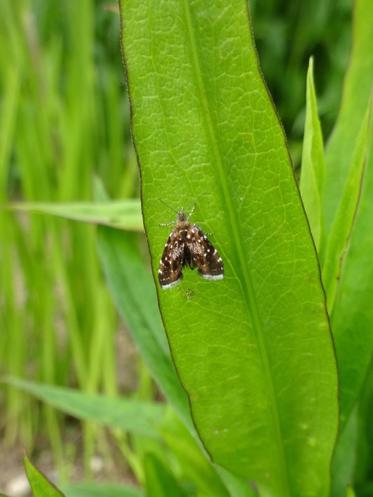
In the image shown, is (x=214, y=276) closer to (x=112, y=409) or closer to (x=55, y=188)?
(x=112, y=409)

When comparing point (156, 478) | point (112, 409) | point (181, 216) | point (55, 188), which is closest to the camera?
point (181, 216)

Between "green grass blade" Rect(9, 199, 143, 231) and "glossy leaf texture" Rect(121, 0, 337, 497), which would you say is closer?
"glossy leaf texture" Rect(121, 0, 337, 497)

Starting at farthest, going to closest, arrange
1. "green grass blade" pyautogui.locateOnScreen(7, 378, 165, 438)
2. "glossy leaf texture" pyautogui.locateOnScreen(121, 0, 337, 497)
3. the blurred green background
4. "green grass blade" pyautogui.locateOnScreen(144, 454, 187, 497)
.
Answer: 1. the blurred green background
2. "green grass blade" pyautogui.locateOnScreen(7, 378, 165, 438)
3. "green grass blade" pyautogui.locateOnScreen(144, 454, 187, 497)
4. "glossy leaf texture" pyautogui.locateOnScreen(121, 0, 337, 497)

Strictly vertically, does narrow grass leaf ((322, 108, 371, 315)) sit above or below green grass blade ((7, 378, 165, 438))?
above

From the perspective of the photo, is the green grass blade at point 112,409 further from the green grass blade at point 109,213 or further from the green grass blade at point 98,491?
the green grass blade at point 109,213

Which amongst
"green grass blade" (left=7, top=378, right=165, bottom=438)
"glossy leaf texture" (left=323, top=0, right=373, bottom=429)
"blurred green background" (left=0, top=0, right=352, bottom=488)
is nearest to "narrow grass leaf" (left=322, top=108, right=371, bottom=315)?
"glossy leaf texture" (left=323, top=0, right=373, bottom=429)

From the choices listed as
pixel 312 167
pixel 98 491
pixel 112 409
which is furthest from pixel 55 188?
pixel 312 167

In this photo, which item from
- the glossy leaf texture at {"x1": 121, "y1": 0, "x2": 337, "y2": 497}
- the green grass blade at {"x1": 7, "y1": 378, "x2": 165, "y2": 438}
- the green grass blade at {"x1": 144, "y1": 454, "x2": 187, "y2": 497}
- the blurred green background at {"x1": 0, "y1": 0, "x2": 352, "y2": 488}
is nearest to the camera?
the glossy leaf texture at {"x1": 121, "y1": 0, "x2": 337, "y2": 497}

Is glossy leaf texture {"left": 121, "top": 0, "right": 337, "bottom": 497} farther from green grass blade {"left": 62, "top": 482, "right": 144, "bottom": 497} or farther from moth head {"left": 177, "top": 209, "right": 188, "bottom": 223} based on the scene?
green grass blade {"left": 62, "top": 482, "right": 144, "bottom": 497}
